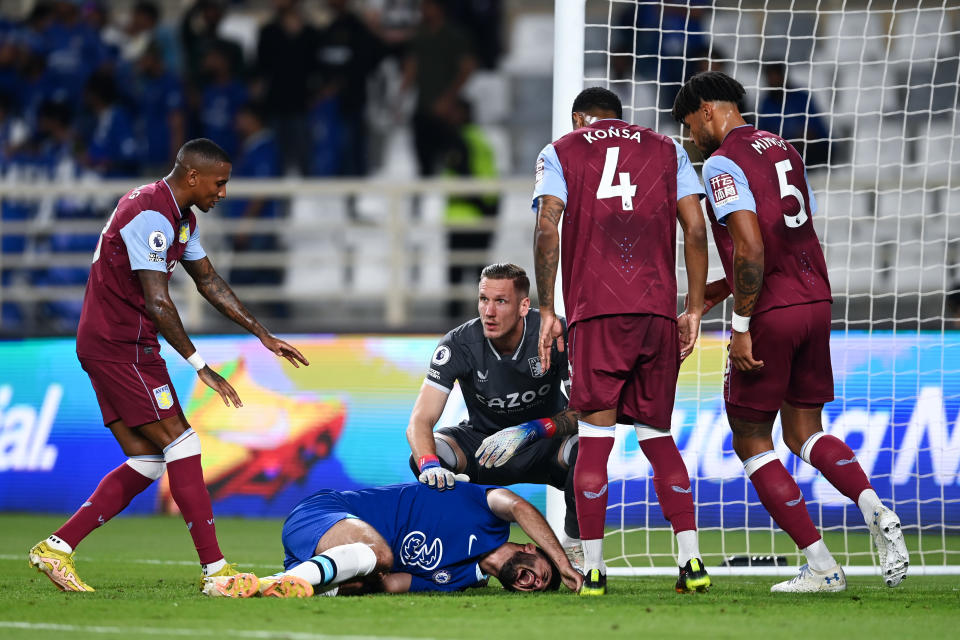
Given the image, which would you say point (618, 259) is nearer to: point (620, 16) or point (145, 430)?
point (145, 430)

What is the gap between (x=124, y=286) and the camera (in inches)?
235

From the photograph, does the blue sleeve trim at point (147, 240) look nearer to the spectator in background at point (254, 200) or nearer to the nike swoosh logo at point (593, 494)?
the nike swoosh logo at point (593, 494)

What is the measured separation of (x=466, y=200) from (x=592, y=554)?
25.8ft

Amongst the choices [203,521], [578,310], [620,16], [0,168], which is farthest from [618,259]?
[0,168]

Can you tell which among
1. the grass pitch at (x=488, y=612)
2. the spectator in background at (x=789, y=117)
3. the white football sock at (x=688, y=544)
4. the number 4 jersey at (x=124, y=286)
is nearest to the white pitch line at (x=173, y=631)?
the grass pitch at (x=488, y=612)

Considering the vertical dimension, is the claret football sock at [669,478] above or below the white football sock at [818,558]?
above

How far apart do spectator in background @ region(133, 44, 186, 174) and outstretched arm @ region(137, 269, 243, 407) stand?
8.29 metres

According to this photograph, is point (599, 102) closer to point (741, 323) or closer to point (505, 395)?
point (741, 323)

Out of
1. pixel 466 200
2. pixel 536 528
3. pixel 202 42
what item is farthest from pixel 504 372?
pixel 202 42

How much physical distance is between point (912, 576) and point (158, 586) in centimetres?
389

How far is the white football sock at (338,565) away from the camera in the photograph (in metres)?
5.41

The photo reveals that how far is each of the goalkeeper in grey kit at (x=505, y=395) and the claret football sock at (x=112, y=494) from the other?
4.18 feet

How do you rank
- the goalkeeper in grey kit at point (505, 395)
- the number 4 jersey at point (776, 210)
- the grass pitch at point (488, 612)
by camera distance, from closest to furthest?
the grass pitch at point (488, 612)
the number 4 jersey at point (776, 210)
the goalkeeper in grey kit at point (505, 395)

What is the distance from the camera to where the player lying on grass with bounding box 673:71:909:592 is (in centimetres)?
578
